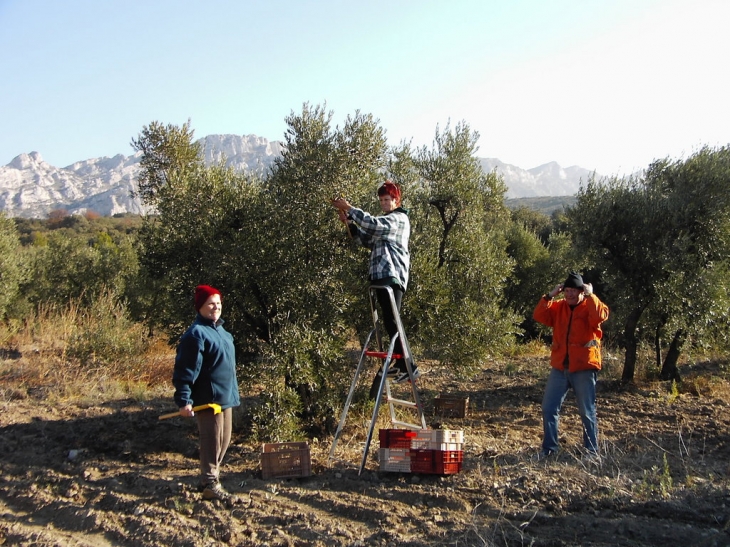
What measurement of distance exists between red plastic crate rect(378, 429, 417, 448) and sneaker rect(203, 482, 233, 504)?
5.42ft

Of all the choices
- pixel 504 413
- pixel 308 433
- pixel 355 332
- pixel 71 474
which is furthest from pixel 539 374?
pixel 71 474

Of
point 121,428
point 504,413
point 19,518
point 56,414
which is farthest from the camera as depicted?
point 504,413

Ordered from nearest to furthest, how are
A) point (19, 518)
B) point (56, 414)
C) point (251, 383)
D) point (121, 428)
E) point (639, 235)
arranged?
point (19, 518), point (251, 383), point (121, 428), point (56, 414), point (639, 235)

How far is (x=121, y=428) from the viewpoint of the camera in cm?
752

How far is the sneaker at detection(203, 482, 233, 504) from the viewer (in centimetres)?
520

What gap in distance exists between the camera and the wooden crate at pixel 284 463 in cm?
582

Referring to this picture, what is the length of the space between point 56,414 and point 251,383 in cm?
336

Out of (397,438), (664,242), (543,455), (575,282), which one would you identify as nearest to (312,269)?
(397,438)

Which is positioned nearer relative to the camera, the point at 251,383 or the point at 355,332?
the point at 251,383

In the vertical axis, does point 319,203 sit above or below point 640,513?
above

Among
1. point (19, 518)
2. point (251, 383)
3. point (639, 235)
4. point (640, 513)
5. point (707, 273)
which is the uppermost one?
point (639, 235)

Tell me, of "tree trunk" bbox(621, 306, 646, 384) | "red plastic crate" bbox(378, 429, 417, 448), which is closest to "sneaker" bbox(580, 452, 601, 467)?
"red plastic crate" bbox(378, 429, 417, 448)

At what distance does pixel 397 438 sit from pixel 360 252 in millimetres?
2562

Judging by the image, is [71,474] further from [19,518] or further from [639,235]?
[639,235]
